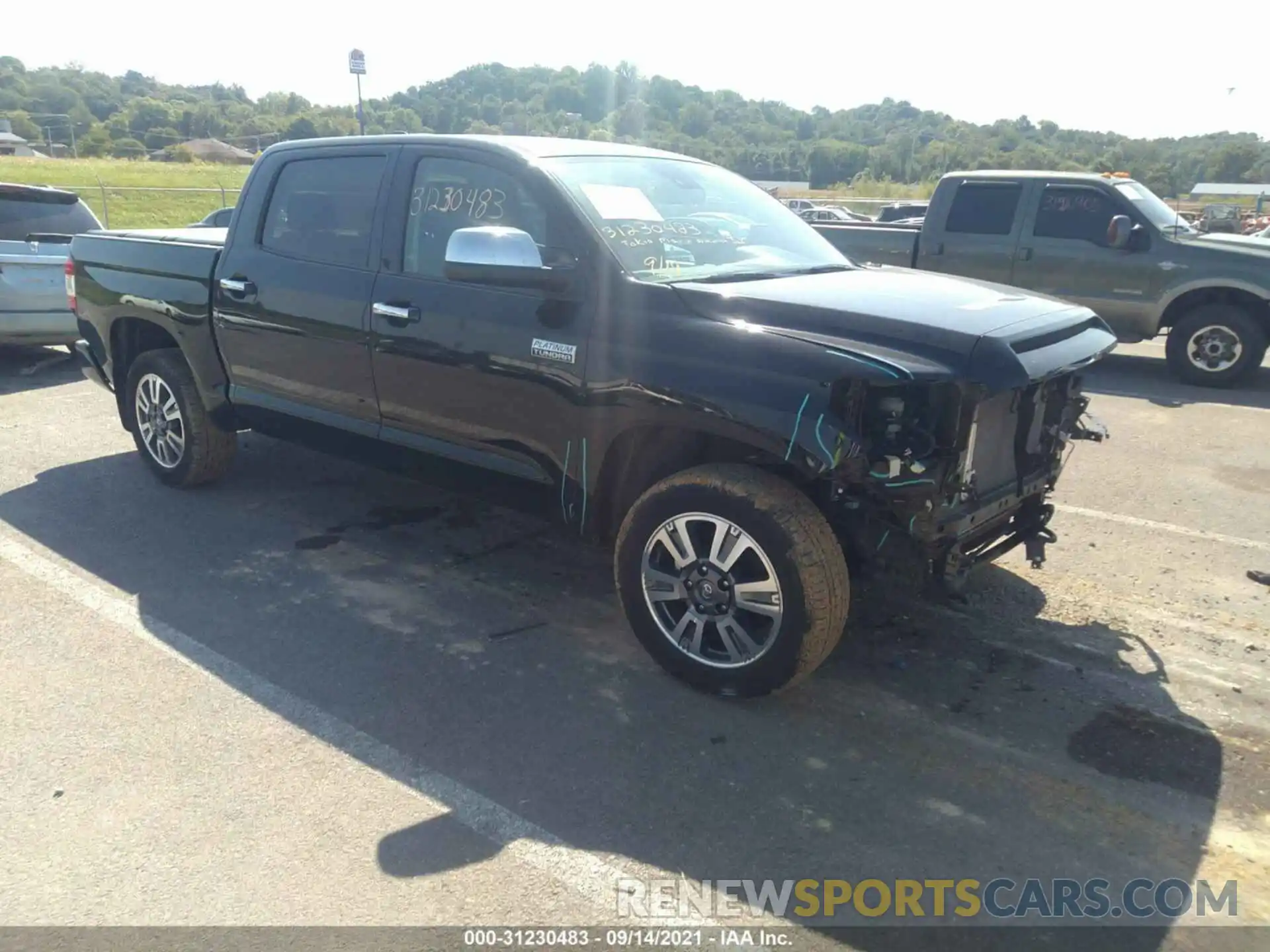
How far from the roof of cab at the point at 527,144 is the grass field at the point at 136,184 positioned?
15.5 m

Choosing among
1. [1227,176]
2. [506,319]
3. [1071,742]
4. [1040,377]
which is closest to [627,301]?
[506,319]

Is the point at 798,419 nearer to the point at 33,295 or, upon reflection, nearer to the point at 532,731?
the point at 532,731

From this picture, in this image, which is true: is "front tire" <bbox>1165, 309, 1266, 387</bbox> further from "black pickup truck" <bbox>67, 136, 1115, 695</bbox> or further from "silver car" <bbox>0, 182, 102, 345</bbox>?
"silver car" <bbox>0, 182, 102, 345</bbox>

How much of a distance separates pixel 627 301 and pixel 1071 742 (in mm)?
2209

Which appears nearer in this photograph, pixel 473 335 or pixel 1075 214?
pixel 473 335

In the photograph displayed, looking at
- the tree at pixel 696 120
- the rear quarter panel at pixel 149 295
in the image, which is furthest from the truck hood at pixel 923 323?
the tree at pixel 696 120

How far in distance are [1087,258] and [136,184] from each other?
39107 millimetres

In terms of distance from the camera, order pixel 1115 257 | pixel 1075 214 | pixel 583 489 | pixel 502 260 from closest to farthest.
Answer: pixel 502 260, pixel 583 489, pixel 1115 257, pixel 1075 214

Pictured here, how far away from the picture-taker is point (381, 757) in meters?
3.32

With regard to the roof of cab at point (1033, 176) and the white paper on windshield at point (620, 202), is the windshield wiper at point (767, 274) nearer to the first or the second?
the white paper on windshield at point (620, 202)

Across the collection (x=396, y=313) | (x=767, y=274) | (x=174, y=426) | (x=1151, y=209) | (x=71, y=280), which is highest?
(x=1151, y=209)

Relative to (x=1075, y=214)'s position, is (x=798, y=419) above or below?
below

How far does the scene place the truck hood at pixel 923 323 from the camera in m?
3.21

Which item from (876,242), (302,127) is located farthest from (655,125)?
(876,242)
